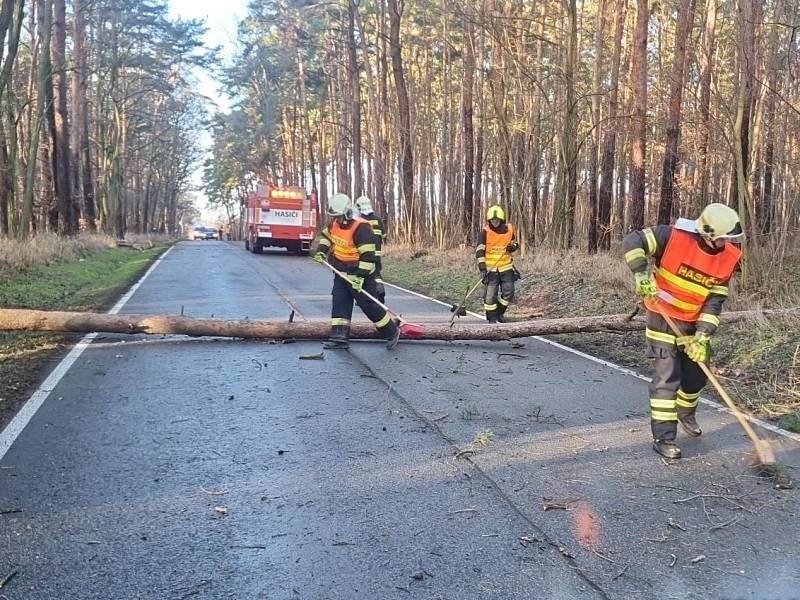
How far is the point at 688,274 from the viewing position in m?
5.04

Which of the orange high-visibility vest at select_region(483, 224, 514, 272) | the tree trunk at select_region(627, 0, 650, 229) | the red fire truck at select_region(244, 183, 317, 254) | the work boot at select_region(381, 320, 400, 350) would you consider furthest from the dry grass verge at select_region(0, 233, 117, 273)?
the tree trunk at select_region(627, 0, 650, 229)

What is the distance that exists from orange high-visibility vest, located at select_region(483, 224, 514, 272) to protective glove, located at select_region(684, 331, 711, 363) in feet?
18.8

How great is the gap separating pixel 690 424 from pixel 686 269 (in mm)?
1260

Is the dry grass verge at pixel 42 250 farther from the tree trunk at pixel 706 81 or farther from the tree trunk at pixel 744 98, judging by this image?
the tree trunk at pixel 706 81

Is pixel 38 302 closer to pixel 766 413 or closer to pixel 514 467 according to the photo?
pixel 514 467

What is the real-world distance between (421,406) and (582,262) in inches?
378

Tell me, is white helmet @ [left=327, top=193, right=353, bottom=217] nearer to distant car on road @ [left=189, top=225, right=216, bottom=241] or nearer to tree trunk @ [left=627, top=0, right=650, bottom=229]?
tree trunk @ [left=627, top=0, right=650, bottom=229]

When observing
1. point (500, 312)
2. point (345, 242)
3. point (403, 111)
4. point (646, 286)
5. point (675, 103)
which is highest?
point (403, 111)

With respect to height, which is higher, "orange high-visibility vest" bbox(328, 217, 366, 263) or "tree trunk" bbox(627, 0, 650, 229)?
"tree trunk" bbox(627, 0, 650, 229)

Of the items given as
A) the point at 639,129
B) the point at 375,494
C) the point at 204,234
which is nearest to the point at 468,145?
the point at 639,129

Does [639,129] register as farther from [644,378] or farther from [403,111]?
[403,111]

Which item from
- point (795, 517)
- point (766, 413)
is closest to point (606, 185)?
point (766, 413)

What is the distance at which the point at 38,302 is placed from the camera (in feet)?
37.1

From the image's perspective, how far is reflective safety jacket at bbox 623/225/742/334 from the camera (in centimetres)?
496
